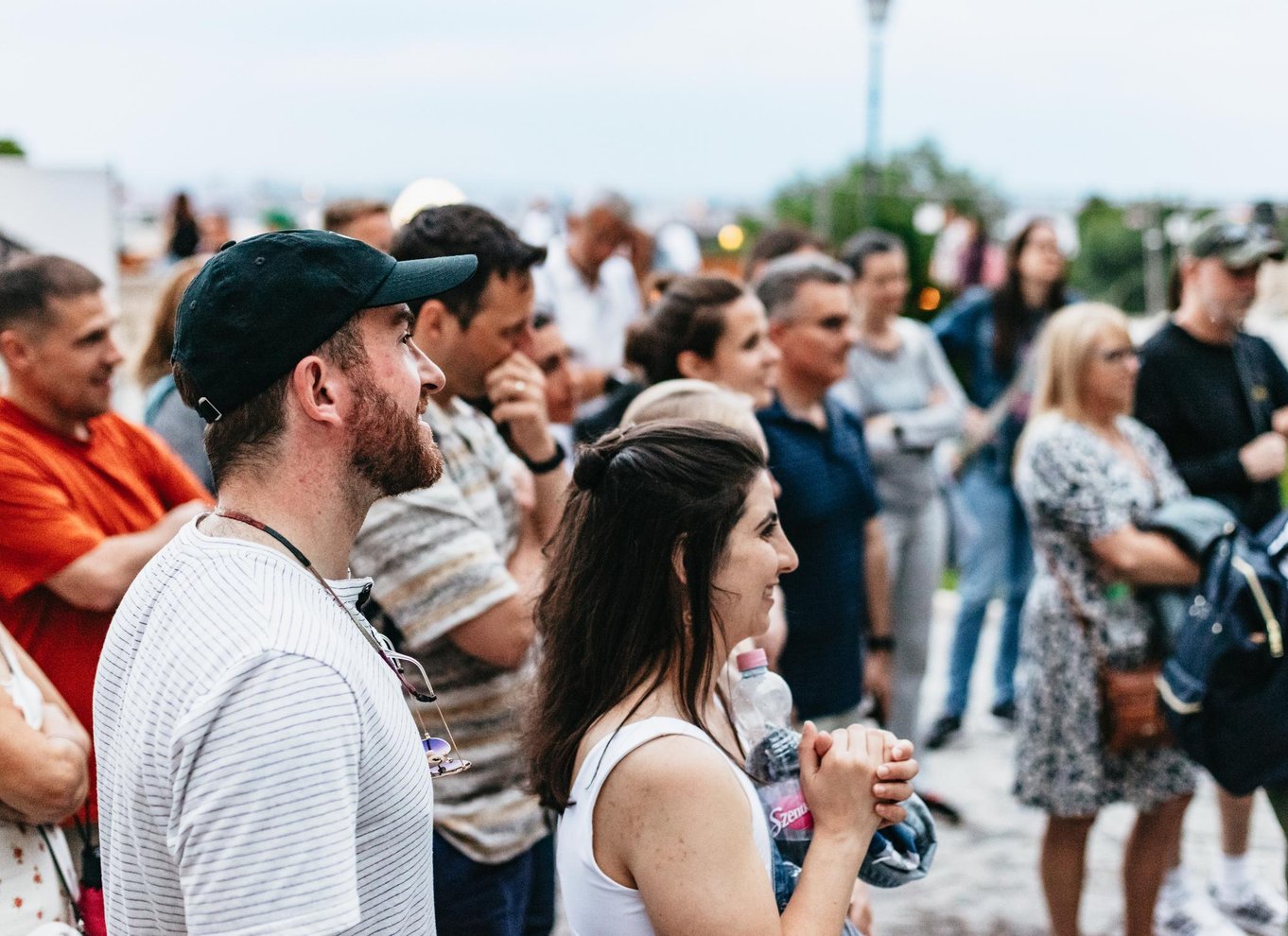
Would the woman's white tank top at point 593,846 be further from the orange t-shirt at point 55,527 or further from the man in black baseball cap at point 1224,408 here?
the man in black baseball cap at point 1224,408

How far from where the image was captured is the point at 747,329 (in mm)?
3525

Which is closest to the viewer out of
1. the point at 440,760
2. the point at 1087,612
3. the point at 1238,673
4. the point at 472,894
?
the point at 440,760

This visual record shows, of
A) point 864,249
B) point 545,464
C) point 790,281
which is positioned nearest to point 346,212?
point 790,281

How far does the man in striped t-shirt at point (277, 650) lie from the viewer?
1.27 metres

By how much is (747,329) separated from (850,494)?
65 cm

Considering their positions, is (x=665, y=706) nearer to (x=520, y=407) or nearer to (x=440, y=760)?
(x=440, y=760)

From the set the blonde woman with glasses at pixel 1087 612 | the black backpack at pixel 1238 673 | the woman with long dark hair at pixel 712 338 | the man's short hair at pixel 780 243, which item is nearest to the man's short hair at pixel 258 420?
the woman with long dark hair at pixel 712 338

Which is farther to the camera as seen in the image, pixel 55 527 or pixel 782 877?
pixel 55 527

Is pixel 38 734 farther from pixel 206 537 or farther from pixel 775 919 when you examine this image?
pixel 775 919

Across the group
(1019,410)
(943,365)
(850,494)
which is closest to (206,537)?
(850,494)

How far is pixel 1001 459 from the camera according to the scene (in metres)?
6.14

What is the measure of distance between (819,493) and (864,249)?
245 cm

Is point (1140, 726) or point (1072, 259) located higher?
point (1140, 726)

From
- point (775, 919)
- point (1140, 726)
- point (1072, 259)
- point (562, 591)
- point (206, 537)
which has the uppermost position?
point (206, 537)
